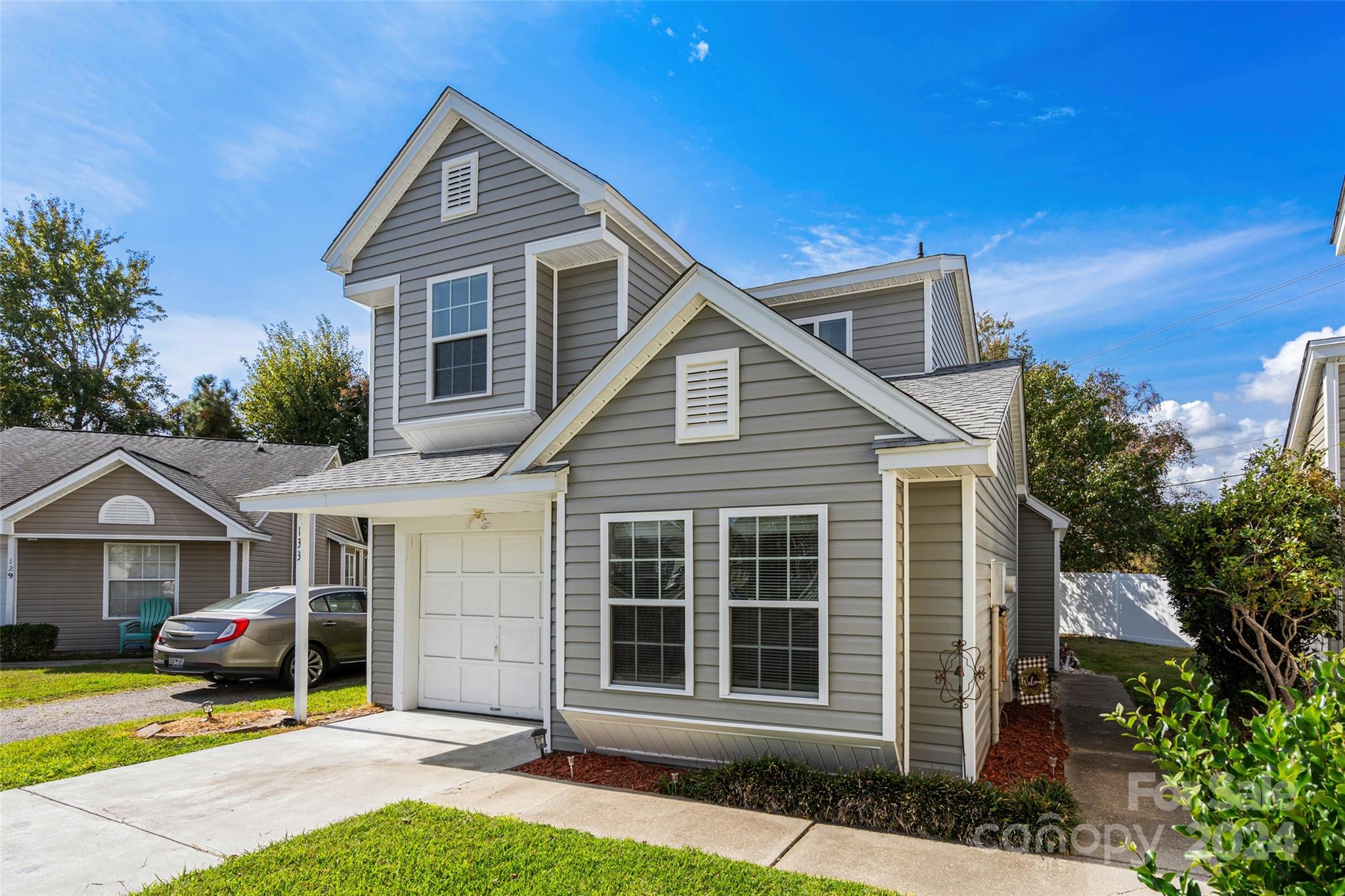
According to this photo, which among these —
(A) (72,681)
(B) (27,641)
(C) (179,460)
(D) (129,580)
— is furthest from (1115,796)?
(C) (179,460)

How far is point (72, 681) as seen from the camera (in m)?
12.5

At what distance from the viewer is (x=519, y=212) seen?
30.6ft

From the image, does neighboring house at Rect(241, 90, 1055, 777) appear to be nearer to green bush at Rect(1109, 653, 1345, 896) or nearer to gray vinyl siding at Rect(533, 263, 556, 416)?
gray vinyl siding at Rect(533, 263, 556, 416)

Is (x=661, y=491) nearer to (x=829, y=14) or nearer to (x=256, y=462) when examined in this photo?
(x=829, y=14)

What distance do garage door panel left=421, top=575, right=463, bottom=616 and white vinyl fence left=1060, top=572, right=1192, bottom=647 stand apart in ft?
51.8

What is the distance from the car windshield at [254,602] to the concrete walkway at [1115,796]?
11350 millimetres

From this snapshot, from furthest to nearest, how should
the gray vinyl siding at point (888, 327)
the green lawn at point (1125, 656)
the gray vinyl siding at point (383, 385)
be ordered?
the green lawn at point (1125, 656) < the gray vinyl siding at point (383, 385) < the gray vinyl siding at point (888, 327)

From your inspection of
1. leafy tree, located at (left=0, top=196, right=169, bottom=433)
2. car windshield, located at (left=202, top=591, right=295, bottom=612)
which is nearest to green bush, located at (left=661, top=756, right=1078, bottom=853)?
car windshield, located at (left=202, top=591, right=295, bottom=612)

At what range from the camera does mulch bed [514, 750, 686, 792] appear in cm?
667

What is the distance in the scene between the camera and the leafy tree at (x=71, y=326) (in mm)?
30594

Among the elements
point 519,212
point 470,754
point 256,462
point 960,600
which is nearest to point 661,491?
point 960,600

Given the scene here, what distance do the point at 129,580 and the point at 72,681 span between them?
15.6ft

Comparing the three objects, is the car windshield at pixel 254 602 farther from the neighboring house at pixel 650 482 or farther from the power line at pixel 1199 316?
the power line at pixel 1199 316

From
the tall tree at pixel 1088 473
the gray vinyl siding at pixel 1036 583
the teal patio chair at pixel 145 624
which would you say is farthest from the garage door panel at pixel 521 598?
the tall tree at pixel 1088 473
